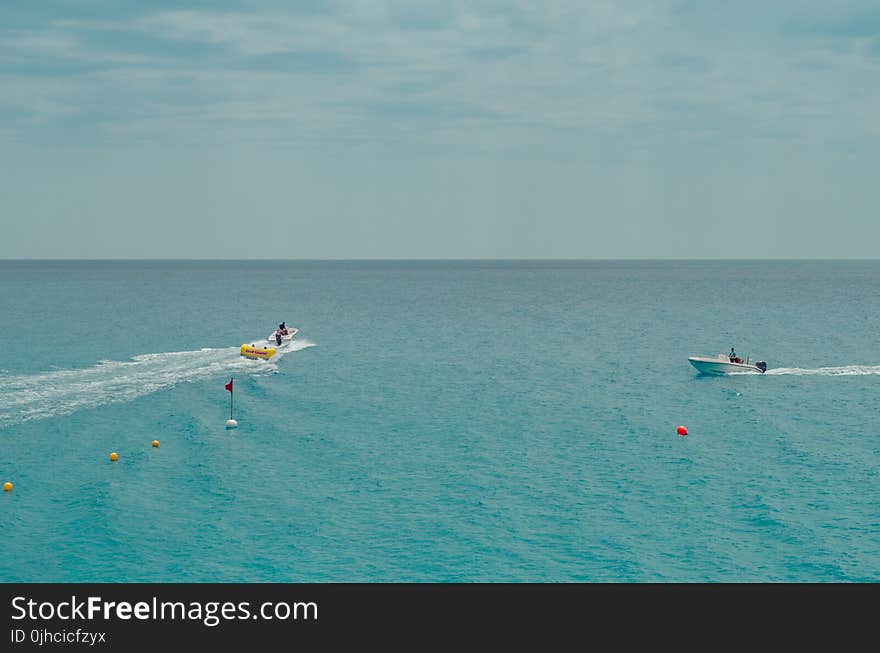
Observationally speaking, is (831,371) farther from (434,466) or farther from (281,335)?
(281,335)

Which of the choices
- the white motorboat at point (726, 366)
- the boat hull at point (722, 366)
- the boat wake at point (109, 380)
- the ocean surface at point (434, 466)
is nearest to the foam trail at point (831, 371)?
the ocean surface at point (434, 466)

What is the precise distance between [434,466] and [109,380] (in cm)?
4161

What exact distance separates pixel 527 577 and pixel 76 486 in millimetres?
27639

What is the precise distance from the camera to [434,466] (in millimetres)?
49375

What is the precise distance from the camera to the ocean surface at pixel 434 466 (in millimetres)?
35312

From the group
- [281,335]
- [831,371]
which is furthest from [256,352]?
[831,371]

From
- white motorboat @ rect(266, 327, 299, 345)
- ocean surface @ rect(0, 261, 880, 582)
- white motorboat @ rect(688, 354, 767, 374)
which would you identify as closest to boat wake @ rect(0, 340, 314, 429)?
ocean surface @ rect(0, 261, 880, 582)

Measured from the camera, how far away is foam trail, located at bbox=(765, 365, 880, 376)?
83.1 meters

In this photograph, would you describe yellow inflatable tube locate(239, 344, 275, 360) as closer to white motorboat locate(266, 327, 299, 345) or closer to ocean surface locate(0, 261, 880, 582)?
ocean surface locate(0, 261, 880, 582)

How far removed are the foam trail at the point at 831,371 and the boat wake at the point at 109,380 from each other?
57290 mm

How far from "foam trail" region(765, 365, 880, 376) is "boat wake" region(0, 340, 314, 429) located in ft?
188

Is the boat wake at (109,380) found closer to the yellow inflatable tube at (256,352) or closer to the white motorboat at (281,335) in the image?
the yellow inflatable tube at (256,352)

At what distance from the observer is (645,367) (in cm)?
9006
